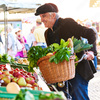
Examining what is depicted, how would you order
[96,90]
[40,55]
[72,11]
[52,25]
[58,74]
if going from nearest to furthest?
1. [58,74]
2. [40,55]
3. [52,25]
4. [96,90]
5. [72,11]

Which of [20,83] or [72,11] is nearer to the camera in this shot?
[20,83]

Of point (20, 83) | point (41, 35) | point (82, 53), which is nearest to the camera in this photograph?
point (20, 83)

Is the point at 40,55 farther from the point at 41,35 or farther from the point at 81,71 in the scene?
the point at 41,35

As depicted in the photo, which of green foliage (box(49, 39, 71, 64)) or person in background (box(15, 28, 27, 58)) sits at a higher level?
green foliage (box(49, 39, 71, 64))

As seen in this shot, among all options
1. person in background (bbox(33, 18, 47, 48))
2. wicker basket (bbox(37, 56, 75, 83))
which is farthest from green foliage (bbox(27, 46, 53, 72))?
person in background (bbox(33, 18, 47, 48))

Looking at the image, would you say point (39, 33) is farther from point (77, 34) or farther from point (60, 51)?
point (60, 51)

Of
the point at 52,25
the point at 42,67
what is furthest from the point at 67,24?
the point at 42,67

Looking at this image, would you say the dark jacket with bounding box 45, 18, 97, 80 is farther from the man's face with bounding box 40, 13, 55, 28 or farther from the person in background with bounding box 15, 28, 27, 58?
the person in background with bounding box 15, 28, 27, 58

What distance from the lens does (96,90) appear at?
6195 mm

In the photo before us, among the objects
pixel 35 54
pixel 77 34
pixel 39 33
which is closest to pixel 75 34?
pixel 77 34

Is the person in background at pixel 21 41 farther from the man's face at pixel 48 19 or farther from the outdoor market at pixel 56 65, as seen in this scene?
the man's face at pixel 48 19

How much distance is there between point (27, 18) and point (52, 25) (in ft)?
15.5

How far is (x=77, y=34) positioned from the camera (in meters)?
2.84

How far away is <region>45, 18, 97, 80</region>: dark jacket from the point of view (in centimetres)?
277
